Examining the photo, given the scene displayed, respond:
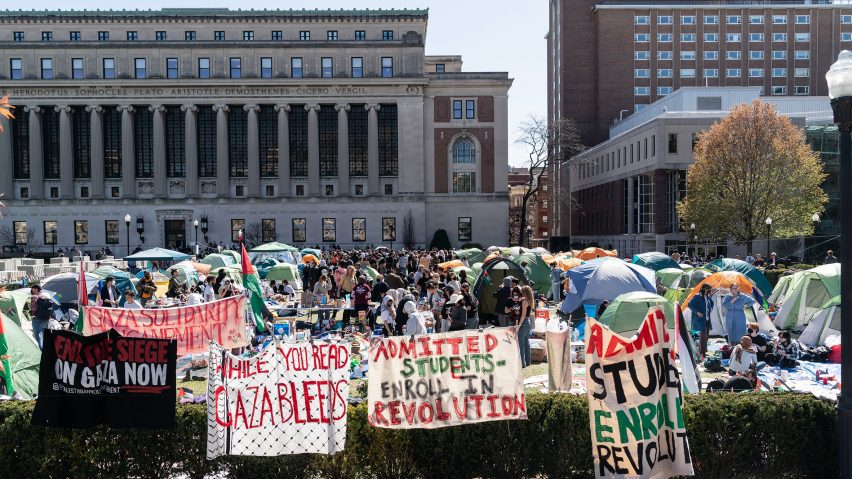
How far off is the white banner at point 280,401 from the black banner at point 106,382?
2.22ft

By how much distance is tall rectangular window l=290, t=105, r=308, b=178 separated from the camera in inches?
2867

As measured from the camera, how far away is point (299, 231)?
239 feet

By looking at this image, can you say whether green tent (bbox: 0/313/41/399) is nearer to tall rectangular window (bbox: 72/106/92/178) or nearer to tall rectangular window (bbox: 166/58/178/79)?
tall rectangular window (bbox: 166/58/178/79)

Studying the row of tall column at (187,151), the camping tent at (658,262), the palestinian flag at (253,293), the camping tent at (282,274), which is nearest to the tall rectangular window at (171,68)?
the row of tall column at (187,151)

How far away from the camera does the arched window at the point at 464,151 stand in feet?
241

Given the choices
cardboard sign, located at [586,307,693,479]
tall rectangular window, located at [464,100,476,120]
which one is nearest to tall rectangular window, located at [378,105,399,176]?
tall rectangular window, located at [464,100,476,120]

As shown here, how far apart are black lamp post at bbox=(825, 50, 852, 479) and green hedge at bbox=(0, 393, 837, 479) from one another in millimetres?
593

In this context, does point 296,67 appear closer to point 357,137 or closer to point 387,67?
point 387,67

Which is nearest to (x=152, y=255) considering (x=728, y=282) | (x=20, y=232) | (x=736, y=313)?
(x=728, y=282)

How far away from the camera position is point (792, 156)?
147 ft

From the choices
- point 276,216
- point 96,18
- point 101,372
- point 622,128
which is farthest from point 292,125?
point 101,372

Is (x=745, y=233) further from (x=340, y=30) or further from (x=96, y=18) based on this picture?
(x=96, y=18)

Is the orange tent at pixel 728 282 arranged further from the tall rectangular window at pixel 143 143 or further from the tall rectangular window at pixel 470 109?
the tall rectangular window at pixel 143 143

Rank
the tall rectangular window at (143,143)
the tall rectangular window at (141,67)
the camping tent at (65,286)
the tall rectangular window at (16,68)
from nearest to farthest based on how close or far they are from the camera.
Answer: the camping tent at (65,286)
the tall rectangular window at (16,68)
the tall rectangular window at (141,67)
the tall rectangular window at (143,143)
